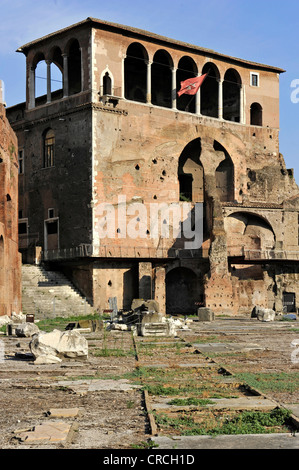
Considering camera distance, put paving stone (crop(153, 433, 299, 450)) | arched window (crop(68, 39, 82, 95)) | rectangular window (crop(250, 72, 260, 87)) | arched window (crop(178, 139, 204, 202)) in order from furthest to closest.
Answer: rectangular window (crop(250, 72, 260, 87))
arched window (crop(178, 139, 204, 202))
arched window (crop(68, 39, 82, 95))
paving stone (crop(153, 433, 299, 450))

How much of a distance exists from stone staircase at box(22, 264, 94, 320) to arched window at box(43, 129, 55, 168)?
663 cm

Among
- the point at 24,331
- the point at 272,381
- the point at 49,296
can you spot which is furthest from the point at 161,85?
the point at 272,381

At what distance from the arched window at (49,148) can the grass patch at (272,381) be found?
102 feet

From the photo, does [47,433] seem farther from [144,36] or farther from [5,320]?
[144,36]

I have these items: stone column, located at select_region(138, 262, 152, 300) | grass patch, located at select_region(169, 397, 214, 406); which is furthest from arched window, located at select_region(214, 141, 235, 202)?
grass patch, located at select_region(169, 397, 214, 406)

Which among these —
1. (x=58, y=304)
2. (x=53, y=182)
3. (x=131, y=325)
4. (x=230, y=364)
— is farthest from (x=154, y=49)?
(x=230, y=364)

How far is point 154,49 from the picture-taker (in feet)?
142

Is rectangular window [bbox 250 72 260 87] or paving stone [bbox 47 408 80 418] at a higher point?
rectangular window [bbox 250 72 260 87]

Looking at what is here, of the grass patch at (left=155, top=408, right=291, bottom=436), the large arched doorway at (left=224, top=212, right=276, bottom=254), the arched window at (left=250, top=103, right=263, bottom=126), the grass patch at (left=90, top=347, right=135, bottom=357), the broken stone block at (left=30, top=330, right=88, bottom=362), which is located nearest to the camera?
the grass patch at (left=155, top=408, right=291, bottom=436)

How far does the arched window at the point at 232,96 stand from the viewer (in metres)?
47.8

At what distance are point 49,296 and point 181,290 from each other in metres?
9.31

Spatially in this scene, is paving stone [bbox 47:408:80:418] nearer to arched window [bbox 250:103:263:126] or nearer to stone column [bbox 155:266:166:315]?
stone column [bbox 155:266:166:315]

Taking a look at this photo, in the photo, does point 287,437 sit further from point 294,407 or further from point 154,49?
point 154,49

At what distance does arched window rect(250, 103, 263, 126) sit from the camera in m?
48.7
